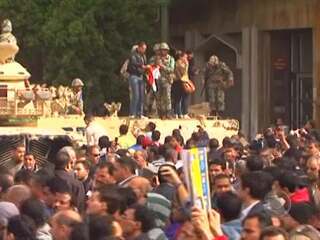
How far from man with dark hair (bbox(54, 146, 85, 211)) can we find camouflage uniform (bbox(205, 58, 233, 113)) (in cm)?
1536

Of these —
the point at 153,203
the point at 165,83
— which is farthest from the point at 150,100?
the point at 153,203

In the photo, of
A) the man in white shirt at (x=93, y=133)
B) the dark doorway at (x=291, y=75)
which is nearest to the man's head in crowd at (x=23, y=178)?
the man in white shirt at (x=93, y=133)

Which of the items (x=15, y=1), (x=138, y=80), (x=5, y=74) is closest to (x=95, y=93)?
(x=15, y=1)

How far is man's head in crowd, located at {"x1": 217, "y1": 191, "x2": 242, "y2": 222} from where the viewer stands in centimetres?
1031

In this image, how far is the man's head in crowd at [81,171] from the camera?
1402 cm

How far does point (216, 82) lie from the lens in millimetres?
30125

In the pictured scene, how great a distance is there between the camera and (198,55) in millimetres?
39750

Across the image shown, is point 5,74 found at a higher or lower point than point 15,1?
lower

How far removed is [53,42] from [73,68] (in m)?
0.90

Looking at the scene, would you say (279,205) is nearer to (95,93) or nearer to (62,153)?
(62,153)

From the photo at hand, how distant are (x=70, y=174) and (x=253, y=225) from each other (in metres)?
4.54

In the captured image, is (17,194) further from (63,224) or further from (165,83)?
(165,83)

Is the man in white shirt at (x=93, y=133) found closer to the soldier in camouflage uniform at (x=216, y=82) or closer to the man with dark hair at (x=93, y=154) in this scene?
the man with dark hair at (x=93, y=154)

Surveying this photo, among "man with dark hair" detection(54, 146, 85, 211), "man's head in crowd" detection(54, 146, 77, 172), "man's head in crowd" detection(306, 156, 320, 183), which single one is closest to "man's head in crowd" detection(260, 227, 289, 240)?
"man with dark hair" detection(54, 146, 85, 211)
